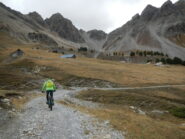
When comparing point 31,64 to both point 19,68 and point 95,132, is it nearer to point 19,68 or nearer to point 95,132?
point 19,68

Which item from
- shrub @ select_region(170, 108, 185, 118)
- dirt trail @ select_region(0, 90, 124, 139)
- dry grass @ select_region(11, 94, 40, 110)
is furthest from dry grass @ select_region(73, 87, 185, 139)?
dry grass @ select_region(11, 94, 40, 110)

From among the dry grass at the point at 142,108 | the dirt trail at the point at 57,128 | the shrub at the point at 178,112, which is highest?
the dirt trail at the point at 57,128

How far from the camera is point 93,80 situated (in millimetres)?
75250

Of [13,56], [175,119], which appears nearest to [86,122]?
[175,119]

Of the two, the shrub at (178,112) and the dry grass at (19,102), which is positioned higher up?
the dry grass at (19,102)

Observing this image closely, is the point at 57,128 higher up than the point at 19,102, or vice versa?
the point at 57,128

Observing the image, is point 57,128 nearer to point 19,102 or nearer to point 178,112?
point 19,102

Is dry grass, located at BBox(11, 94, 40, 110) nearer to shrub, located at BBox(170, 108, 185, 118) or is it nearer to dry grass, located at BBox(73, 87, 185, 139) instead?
dry grass, located at BBox(73, 87, 185, 139)

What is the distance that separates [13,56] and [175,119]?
312 feet

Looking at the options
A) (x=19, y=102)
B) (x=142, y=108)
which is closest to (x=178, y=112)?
(x=142, y=108)

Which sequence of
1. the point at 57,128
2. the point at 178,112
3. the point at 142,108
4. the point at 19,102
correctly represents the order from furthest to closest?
the point at 142,108 < the point at 178,112 < the point at 19,102 < the point at 57,128

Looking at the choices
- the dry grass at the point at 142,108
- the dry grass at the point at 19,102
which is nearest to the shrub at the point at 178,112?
the dry grass at the point at 142,108

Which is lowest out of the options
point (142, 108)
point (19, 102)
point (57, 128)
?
point (142, 108)

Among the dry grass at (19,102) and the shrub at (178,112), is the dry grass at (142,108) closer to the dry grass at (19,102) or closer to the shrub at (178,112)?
the shrub at (178,112)
